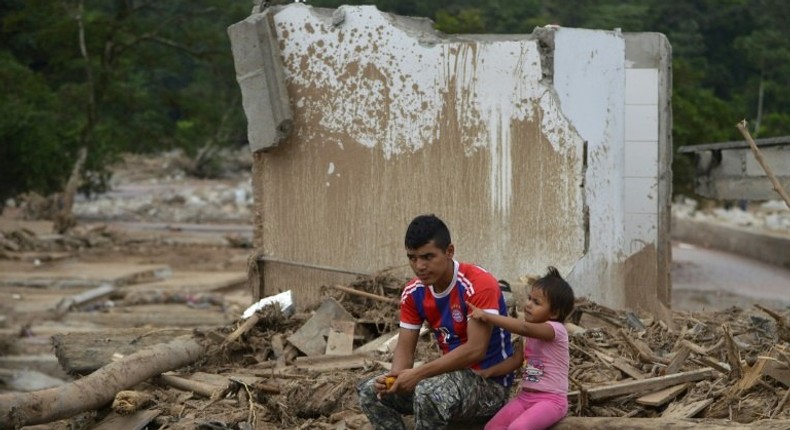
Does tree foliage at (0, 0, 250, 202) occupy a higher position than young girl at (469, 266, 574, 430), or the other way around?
tree foliage at (0, 0, 250, 202)

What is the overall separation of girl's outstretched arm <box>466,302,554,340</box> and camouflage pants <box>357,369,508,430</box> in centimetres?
34

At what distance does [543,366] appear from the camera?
5.91 m

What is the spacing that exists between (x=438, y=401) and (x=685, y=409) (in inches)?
56.4

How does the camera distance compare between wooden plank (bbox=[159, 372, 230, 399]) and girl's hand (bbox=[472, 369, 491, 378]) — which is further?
wooden plank (bbox=[159, 372, 230, 399])

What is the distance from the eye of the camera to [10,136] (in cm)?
2586

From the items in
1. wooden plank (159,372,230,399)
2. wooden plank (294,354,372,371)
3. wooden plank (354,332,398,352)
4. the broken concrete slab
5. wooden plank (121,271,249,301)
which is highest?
the broken concrete slab

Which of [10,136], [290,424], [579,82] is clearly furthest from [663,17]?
[290,424]

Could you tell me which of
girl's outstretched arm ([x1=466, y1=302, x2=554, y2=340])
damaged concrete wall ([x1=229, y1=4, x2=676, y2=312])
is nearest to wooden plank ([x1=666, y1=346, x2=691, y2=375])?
girl's outstretched arm ([x1=466, y1=302, x2=554, y2=340])

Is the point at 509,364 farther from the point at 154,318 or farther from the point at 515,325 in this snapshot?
the point at 154,318

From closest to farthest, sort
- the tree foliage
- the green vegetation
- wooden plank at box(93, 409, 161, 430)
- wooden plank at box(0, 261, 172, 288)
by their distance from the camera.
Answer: wooden plank at box(93, 409, 161, 430)
wooden plank at box(0, 261, 172, 288)
the green vegetation
the tree foliage

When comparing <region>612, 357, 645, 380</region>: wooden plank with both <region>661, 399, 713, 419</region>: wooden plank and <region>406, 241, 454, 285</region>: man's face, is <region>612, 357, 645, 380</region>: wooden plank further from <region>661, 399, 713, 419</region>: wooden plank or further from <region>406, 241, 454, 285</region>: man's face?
<region>406, 241, 454, 285</region>: man's face

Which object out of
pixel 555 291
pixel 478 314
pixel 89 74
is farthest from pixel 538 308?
pixel 89 74

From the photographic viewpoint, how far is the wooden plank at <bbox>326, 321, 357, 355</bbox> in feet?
26.9

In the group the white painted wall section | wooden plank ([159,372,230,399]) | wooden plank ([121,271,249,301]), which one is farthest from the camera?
wooden plank ([121,271,249,301])
